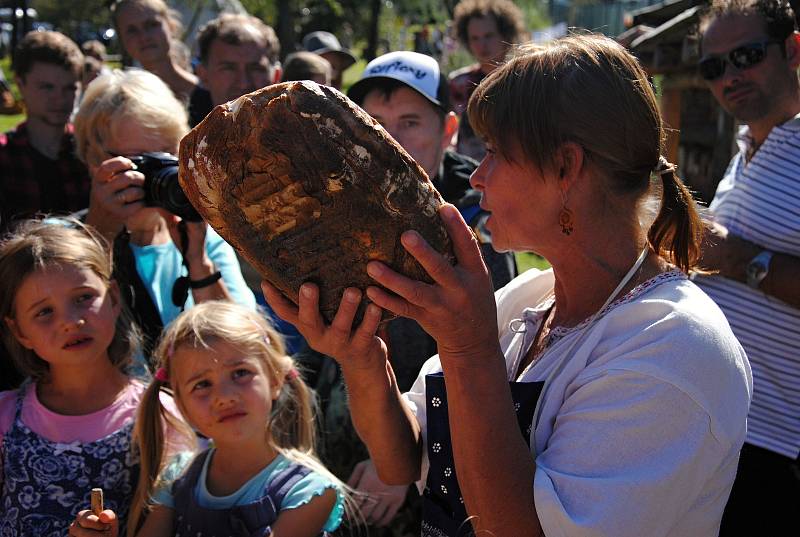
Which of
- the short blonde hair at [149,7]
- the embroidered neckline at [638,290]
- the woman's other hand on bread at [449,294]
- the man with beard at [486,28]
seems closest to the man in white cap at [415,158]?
the embroidered neckline at [638,290]

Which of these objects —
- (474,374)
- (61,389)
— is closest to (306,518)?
(61,389)

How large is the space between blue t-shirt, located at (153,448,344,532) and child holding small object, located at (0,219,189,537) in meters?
0.17

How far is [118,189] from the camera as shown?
2.68 m

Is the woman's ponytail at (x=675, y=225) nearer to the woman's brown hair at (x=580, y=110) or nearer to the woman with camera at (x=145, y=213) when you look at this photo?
the woman's brown hair at (x=580, y=110)

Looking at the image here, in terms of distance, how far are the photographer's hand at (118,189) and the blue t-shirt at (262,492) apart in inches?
35.2

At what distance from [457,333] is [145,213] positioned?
6.03ft

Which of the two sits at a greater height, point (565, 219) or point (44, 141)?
point (565, 219)

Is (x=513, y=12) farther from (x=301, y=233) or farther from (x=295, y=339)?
(x=301, y=233)

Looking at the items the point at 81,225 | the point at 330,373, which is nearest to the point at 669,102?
the point at 330,373

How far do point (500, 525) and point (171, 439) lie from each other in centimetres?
147

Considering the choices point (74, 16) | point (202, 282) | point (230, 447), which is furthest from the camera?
point (74, 16)

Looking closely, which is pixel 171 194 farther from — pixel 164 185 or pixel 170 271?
pixel 170 271

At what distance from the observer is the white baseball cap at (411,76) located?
312 centimetres

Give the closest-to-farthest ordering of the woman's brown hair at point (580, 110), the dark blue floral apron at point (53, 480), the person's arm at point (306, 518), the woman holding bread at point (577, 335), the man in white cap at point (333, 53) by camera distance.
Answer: the woman holding bread at point (577, 335)
the woman's brown hair at point (580, 110)
the person's arm at point (306, 518)
the dark blue floral apron at point (53, 480)
the man in white cap at point (333, 53)
